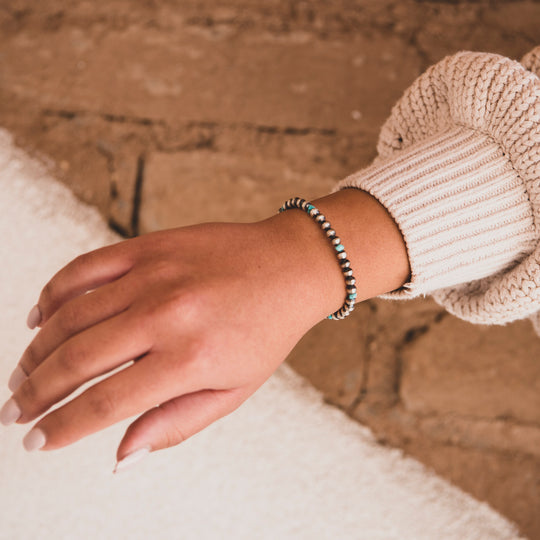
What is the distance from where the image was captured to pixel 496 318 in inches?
21.2

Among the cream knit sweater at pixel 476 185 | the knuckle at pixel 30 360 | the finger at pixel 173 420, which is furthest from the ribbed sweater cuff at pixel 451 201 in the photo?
the knuckle at pixel 30 360

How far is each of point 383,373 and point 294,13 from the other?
1.99ft

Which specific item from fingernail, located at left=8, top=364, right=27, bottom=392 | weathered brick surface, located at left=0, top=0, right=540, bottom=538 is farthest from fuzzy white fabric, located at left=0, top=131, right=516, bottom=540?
fingernail, located at left=8, top=364, right=27, bottom=392

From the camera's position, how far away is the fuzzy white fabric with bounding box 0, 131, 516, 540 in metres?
0.72

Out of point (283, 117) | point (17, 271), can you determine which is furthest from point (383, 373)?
point (17, 271)

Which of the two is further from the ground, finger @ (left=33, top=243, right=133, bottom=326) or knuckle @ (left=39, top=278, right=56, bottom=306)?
finger @ (left=33, top=243, right=133, bottom=326)

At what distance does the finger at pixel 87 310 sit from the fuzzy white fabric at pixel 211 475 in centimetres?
34

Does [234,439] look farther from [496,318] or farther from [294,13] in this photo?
[294,13]

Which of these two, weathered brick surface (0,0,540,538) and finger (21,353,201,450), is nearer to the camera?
finger (21,353,201,450)

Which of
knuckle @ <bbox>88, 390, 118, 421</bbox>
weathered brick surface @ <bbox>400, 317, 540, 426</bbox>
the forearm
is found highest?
the forearm

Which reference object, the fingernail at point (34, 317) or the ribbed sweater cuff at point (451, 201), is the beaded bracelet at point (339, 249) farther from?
the fingernail at point (34, 317)

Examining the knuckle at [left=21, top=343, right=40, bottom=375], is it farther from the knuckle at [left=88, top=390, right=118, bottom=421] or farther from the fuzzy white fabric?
the fuzzy white fabric

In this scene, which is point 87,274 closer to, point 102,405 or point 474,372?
point 102,405

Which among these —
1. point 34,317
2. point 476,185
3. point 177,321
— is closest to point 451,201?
point 476,185
